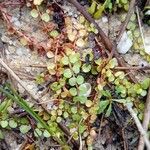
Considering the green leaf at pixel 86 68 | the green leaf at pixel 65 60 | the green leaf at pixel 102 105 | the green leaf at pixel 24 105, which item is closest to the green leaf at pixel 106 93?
the green leaf at pixel 102 105

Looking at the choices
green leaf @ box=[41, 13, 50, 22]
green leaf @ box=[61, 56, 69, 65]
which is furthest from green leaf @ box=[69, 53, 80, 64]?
green leaf @ box=[41, 13, 50, 22]

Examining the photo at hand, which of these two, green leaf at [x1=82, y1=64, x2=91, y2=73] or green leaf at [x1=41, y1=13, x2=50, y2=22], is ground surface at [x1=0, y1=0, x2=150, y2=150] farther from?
green leaf at [x1=82, y1=64, x2=91, y2=73]

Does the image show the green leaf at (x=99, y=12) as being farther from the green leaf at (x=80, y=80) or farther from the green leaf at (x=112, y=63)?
the green leaf at (x=80, y=80)

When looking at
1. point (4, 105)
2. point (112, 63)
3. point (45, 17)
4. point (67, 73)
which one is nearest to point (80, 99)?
point (67, 73)

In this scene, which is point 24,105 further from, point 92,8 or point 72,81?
point 92,8

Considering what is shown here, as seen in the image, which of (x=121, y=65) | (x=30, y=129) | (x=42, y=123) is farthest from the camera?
(x=121, y=65)

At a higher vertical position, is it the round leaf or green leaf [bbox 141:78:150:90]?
the round leaf

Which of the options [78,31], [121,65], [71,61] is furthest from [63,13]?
[121,65]

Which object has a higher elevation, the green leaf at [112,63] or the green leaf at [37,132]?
the green leaf at [112,63]

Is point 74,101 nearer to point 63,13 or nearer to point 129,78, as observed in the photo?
point 129,78
